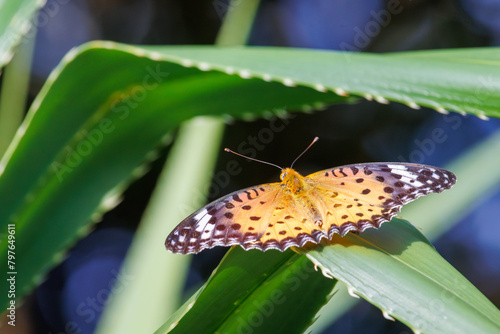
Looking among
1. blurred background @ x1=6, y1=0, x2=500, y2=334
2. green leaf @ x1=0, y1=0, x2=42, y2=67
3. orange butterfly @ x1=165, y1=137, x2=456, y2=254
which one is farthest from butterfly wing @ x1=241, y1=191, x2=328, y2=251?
blurred background @ x1=6, y1=0, x2=500, y2=334

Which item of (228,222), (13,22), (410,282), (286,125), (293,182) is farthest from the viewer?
(286,125)

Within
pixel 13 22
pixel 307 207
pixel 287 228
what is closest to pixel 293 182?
pixel 307 207

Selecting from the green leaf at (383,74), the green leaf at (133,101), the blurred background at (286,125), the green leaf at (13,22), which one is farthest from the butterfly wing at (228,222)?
the blurred background at (286,125)

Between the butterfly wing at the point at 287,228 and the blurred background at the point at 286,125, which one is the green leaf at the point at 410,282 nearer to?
the butterfly wing at the point at 287,228

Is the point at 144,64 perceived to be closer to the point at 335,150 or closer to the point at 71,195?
the point at 71,195

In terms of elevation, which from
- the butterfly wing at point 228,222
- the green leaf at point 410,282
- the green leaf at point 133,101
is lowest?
the green leaf at point 410,282

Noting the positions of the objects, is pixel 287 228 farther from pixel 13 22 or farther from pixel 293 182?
pixel 13 22
